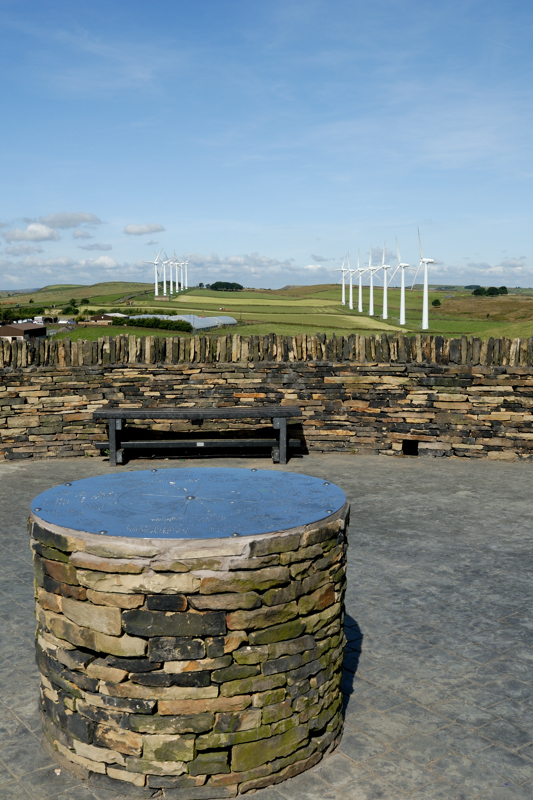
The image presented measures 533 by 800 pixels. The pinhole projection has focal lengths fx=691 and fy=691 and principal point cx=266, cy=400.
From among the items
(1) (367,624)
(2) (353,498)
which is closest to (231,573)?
(1) (367,624)

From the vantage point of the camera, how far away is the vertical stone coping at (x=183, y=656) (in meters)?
3.48

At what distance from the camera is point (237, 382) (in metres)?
12.4

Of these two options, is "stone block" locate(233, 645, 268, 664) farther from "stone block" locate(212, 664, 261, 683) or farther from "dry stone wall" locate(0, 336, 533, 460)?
"dry stone wall" locate(0, 336, 533, 460)

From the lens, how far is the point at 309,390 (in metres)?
12.4

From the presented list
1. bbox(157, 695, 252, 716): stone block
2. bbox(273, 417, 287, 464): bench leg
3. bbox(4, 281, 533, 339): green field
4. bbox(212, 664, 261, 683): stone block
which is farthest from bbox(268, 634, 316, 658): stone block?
bbox(4, 281, 533, 339): green field

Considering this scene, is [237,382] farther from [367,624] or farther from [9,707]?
[9,707]

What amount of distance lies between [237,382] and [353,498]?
12.4 feet

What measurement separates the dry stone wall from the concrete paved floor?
2.59 m

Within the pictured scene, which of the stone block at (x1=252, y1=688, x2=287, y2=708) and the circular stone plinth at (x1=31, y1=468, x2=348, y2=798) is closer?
the circular stone plinth at (x1=31, y1=468, x2=348, y2=798)

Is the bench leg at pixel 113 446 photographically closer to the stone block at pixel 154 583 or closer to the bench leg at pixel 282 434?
the bench leg at pixel 282 434

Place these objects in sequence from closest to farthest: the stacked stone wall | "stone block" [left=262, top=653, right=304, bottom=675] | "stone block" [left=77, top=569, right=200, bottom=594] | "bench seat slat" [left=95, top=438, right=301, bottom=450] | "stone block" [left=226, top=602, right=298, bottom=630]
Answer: "stone block" [left=77, top=569, right=200, bottom=594]
"stone block" [left=226, top=602, right=298, bottom=630]
"stone block" [left=262, top=653, right=304, bottom=675]
"bench seat slat" [left=95, top=438, right=301, bottom=450]
the stacked stone wall

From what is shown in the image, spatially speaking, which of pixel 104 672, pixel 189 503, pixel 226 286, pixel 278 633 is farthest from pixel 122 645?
pixel 226 286

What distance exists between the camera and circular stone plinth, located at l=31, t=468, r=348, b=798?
349cm

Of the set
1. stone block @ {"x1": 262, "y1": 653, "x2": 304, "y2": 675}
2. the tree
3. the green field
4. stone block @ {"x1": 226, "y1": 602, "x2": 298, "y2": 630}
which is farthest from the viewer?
the tree
